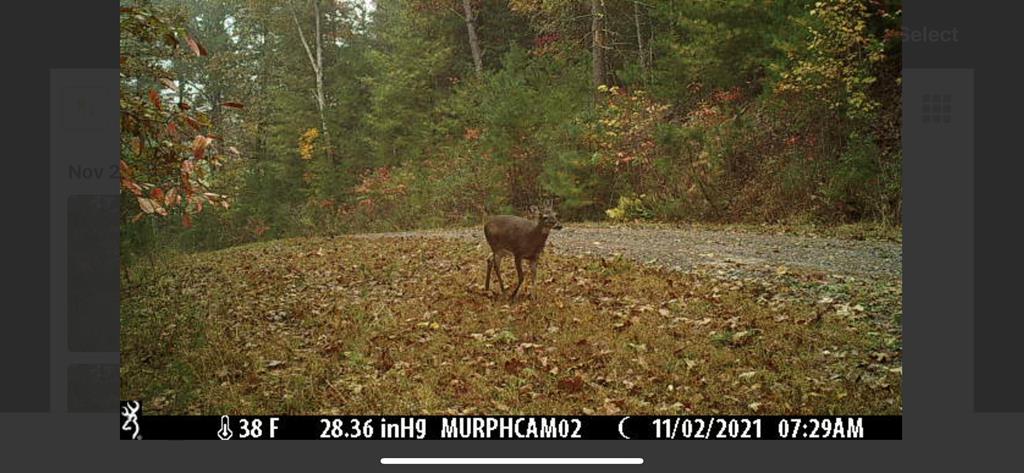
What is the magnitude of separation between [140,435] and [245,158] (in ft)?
10.4

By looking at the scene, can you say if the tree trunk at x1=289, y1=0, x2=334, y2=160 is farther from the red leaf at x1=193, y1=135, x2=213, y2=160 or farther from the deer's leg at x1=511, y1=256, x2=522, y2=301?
the red leaf at x1=193, y1=135, x2=213, y2=160

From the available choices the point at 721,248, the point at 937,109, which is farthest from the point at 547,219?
the point at 937,109

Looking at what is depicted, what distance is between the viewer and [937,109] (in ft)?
12.1

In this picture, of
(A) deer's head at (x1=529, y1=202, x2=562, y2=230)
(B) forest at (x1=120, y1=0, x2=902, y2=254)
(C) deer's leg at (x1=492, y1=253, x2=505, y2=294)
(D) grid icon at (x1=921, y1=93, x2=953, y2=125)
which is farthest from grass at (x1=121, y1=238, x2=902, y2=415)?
(D) grid icon at (x1=921, y1=93, x2=953, y2=125)

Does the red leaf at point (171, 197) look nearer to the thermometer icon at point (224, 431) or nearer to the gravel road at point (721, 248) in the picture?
the thermometer icon at point (224, 431)

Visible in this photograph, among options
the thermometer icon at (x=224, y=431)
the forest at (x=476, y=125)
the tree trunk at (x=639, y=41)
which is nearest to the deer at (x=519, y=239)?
the forest at (x=476, y=125)

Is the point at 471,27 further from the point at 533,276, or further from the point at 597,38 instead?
the point at 533,276

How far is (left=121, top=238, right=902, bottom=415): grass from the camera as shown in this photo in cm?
375

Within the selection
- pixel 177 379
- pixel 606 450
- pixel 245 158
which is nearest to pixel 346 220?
pixel 245 158

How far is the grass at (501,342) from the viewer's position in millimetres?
3748

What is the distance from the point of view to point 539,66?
46.9 ft

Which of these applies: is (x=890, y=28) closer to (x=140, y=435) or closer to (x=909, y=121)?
(x=909, y=121)
